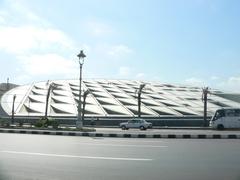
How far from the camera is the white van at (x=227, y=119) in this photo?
37.9 m

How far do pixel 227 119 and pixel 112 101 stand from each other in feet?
67.2

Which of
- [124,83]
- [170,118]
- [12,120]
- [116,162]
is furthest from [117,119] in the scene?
[116,162]

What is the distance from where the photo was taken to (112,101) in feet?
184

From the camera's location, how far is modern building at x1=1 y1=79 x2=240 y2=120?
52312mm

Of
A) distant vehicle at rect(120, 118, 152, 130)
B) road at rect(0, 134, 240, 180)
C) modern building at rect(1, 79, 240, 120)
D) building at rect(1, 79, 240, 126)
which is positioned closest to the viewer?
road at rect(0, 134, 240, 180)

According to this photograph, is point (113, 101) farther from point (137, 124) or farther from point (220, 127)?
point (220, 127)

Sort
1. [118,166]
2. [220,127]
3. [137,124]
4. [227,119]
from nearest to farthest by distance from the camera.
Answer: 1. [118,166]
2. [227,119]
3. [220,127]
4. [137,124]

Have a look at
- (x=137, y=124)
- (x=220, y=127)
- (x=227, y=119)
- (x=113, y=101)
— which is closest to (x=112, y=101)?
(x=113, y=101)

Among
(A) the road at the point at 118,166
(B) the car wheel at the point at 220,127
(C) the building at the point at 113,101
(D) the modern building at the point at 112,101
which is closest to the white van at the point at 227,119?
(B) the car wheel at the point at 220,127

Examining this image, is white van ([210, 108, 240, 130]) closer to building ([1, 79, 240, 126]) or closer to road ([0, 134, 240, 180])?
building ([1, 79, 240, 126])

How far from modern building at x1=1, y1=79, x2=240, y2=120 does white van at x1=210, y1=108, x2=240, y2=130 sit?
1076 cm

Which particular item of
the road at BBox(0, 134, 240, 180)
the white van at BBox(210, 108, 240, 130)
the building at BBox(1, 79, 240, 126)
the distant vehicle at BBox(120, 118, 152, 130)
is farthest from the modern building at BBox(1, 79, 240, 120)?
the road at BBox(0, 134, 240, 180)

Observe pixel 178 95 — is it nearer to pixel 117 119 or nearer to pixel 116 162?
pixel 117 119

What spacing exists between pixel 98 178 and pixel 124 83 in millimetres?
63314
